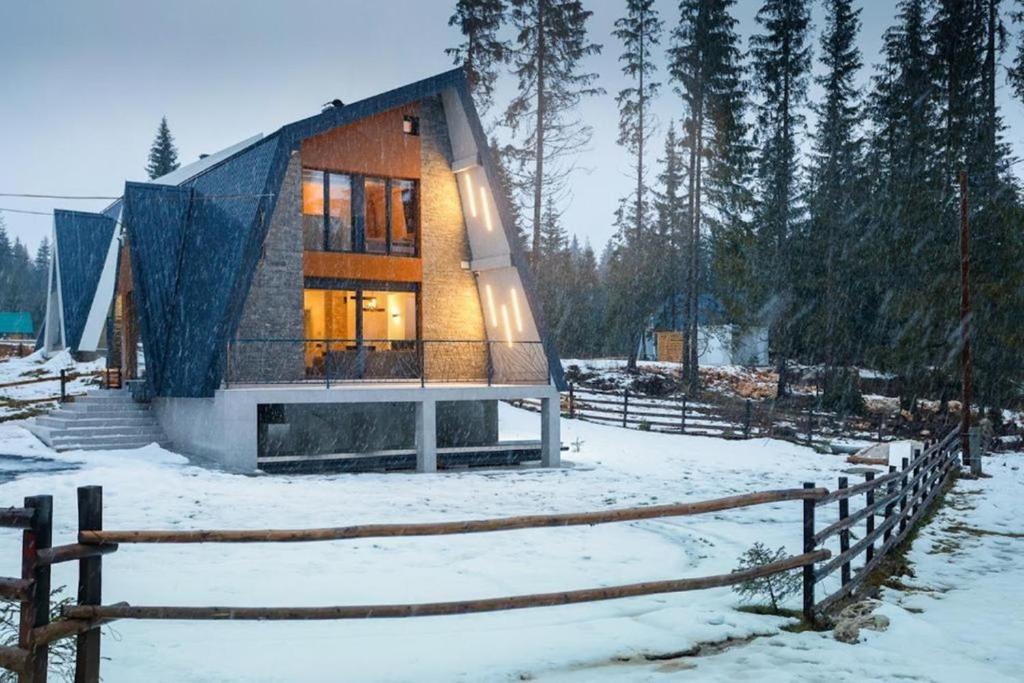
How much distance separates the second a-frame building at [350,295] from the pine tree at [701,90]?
19133 millimetres

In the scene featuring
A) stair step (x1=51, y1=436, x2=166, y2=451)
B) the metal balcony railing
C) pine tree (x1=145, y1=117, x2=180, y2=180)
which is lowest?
stair step (x1=51, y1=436, x2=166, y2=451)

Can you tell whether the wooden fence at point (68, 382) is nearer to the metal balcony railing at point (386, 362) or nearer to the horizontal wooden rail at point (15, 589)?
the metal balcony railing at point (386, 362)

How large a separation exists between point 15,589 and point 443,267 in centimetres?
1729

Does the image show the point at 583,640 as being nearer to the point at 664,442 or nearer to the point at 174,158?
the point at 664,442

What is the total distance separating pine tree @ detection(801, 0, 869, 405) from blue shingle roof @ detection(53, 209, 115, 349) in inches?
1114

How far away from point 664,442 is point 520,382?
23.3 feet

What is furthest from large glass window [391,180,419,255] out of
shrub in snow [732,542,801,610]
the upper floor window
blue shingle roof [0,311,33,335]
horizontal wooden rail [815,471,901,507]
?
blue shingle roof [0,311,33,335]

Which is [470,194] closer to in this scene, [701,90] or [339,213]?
[339,213]

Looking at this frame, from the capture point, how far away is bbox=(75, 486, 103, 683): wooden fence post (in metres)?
5.11

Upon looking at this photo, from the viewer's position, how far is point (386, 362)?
836 inches

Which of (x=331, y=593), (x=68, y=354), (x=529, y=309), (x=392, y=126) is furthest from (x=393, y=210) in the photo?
(x=68, y=354)

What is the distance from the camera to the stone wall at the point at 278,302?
765 inches

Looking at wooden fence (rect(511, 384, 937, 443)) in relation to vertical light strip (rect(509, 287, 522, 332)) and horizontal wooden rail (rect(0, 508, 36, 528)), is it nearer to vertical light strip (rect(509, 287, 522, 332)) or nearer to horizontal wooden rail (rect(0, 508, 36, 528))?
vertical light strip (rect(509, 287, 522, 332))

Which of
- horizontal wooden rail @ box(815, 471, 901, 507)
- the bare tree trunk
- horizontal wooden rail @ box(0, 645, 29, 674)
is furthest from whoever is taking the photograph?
the bare tree trunk
